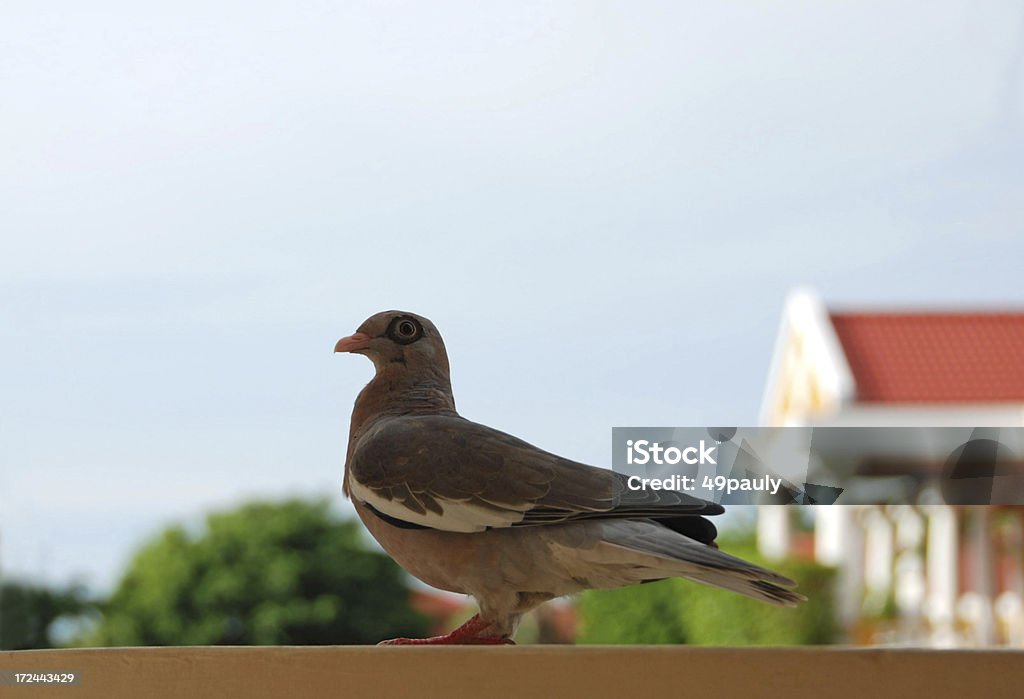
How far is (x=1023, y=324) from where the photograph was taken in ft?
30.6

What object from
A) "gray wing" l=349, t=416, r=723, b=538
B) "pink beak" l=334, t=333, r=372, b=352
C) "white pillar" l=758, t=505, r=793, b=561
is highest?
"white pillar" l=758, t=505, r=793, b=561

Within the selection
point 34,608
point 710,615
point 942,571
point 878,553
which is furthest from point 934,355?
point 34,608

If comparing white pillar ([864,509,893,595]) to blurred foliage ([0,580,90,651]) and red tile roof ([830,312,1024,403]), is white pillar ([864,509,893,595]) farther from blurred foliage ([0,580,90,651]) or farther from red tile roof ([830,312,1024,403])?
blurred foliage ([0,580,90,651])

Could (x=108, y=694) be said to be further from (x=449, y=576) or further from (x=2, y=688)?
(x=449, y=576)

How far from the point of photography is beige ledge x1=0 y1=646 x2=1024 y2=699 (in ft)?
2.88

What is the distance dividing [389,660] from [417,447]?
0.70ft

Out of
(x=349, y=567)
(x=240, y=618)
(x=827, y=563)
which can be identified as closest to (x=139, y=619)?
(x=240, y=618)

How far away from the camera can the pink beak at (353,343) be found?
113 cm

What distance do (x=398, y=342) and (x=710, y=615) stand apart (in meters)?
5.94

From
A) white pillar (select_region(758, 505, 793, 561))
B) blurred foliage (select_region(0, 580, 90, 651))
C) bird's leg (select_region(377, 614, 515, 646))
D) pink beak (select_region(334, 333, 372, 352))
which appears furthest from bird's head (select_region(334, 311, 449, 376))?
white pillar (select_region(758, 505, 793, 561))

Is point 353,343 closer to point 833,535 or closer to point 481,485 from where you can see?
point 481,485

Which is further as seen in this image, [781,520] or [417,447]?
[781,520]

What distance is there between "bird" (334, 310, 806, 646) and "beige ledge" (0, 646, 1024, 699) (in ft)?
0.28

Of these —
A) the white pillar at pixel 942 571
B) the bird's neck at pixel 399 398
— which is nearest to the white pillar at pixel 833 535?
the white pillar at pixel 942 571
